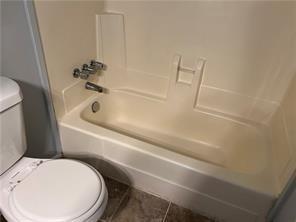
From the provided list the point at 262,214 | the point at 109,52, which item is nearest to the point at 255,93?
the point at 262,214

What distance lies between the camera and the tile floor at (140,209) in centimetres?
144

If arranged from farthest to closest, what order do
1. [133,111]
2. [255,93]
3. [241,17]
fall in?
[133,111], [255,93], [241,17]

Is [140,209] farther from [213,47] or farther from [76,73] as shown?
[213,47]

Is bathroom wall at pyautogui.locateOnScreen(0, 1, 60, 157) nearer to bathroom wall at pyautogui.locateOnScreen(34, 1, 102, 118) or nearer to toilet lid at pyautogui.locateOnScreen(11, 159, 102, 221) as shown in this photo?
bathroom wall at pyautogui.locateOnScreen(34, 1, 102, 118)

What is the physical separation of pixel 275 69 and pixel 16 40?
1.42 meters

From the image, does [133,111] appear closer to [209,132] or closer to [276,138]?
[209,132]

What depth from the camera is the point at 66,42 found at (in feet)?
4.64

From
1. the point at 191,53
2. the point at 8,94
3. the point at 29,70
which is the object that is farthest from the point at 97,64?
the point at 8,94

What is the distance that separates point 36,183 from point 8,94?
0.40 metres

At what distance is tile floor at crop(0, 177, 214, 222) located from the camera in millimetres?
1437

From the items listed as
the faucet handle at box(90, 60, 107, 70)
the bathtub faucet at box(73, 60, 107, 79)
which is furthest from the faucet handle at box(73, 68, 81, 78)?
the faucet handle at box(90, 60, 107, 70)

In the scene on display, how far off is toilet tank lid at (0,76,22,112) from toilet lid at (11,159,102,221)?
33 cm

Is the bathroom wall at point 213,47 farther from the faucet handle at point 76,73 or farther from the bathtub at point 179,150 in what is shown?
the faucet handle at point 76,73

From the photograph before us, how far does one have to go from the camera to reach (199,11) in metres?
1.49
